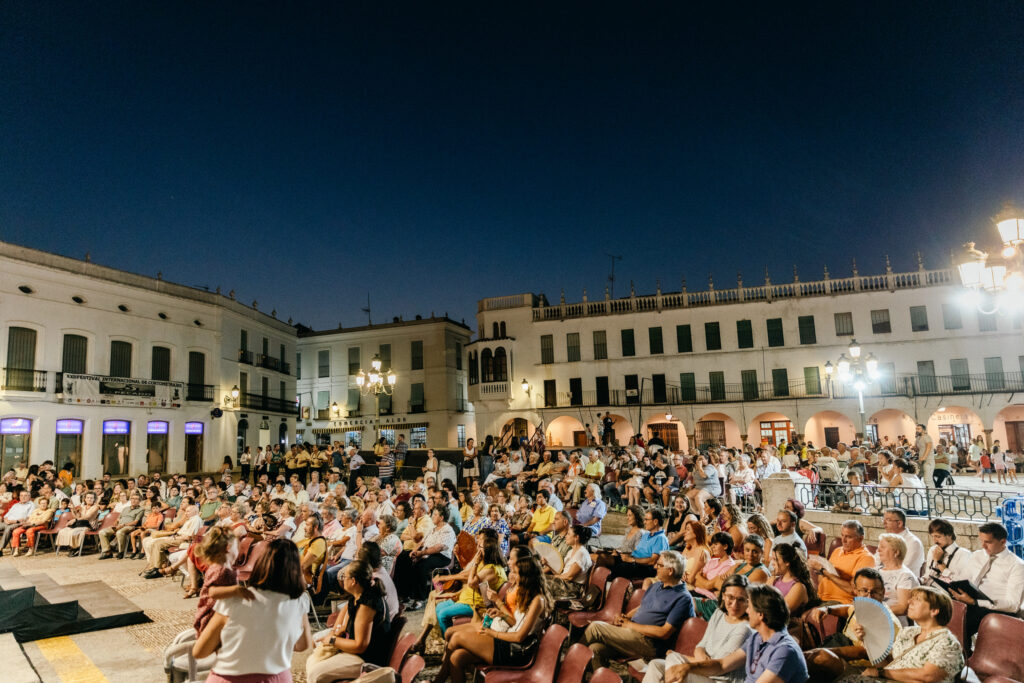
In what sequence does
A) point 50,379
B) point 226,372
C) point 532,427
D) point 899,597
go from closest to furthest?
point 899,597 → point 50,379 → point 226,372 → point 532,427

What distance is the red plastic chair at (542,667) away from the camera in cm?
453

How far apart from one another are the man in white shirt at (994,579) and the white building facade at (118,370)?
28.4 meters

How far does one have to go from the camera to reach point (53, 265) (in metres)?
24.5

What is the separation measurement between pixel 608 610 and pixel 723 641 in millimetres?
1884

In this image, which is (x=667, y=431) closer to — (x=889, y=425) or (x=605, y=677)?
(x=889, y=425)

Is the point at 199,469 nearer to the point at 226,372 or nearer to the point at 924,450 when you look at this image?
the point at 226,372

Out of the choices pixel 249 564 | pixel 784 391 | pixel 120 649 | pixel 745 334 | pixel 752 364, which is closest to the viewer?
pixel 120 649

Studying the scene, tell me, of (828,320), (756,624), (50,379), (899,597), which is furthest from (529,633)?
(828,320)

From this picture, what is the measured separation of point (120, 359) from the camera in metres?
27.0

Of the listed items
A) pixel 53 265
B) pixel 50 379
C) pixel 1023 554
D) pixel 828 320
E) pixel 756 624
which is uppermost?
pixel 53 265

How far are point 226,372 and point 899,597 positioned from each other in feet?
→ 105

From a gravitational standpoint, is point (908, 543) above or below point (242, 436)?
below

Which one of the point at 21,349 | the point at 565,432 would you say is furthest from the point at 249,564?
the point at 565,432

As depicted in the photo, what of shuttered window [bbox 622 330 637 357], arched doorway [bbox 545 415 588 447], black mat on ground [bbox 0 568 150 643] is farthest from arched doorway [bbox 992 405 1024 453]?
black mat on ground [bbox 0 568 150 643]
